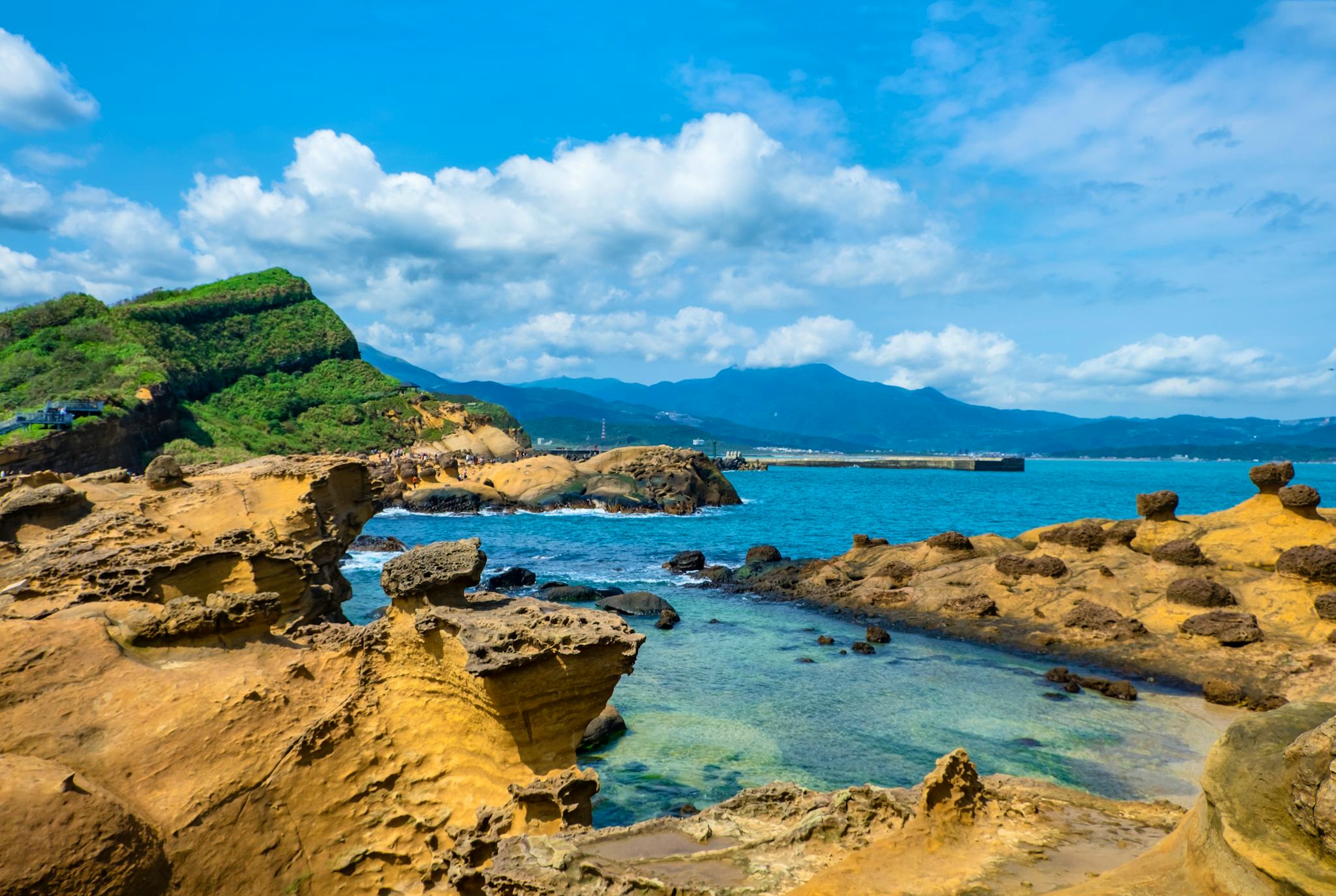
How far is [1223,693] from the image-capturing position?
53.9 feet

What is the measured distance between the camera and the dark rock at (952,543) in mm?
27672

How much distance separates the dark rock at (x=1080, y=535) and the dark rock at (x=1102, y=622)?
3.05 m

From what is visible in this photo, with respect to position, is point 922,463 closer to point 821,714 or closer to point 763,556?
point 763,556

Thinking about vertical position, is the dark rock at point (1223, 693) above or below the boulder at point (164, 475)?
below

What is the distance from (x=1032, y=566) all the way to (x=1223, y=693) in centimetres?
775

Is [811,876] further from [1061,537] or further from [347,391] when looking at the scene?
[347,391]

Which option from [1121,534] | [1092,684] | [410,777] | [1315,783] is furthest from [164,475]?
[1121,534]

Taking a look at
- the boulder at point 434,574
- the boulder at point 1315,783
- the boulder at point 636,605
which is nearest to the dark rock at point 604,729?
the boulder at point 434,574

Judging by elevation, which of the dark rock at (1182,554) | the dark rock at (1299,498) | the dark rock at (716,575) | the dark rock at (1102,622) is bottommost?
the dark rock at (716,575)

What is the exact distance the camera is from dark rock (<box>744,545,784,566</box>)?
34.4 m

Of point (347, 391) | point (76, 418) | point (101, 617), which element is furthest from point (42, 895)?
point (347, 391)

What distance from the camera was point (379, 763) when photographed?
24.4ft

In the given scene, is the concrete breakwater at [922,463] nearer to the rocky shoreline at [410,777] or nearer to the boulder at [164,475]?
the boulder at [164,475]

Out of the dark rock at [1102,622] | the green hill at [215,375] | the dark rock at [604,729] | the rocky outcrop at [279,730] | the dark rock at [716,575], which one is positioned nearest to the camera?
the rocky outcrop at [279,730]
